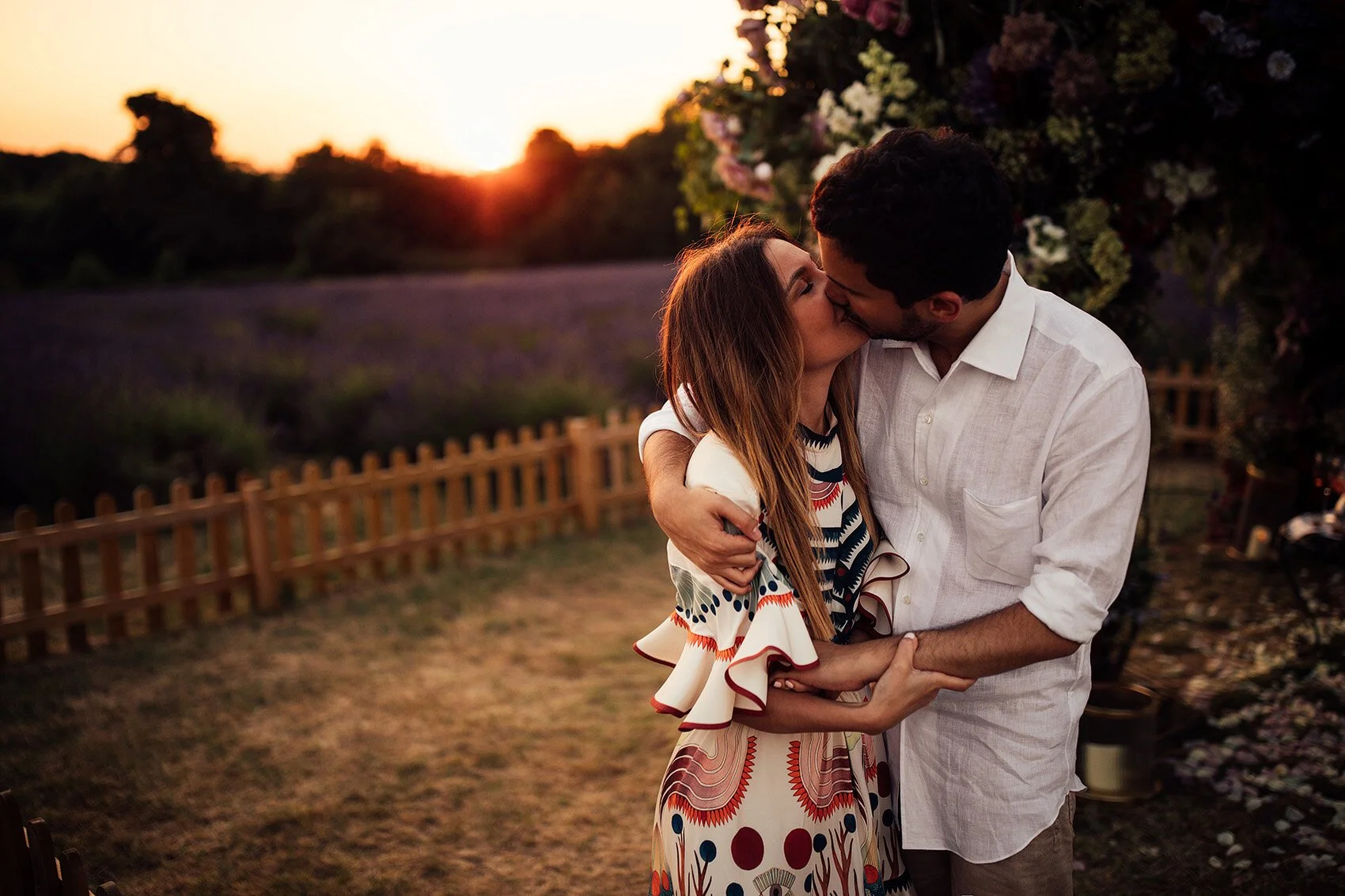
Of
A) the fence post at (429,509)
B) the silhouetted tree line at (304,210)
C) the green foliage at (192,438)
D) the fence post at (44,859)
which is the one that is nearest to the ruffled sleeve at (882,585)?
the fence post at (44,859)

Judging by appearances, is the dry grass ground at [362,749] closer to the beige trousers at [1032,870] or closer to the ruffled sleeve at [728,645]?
the beige trousers at [1032,870]

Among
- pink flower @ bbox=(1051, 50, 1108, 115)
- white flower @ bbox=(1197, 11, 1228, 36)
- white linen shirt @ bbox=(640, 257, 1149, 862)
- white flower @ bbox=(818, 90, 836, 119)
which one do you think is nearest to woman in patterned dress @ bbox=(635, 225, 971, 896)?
white linen shirt @ bbox=(640, 257, 1149, 862)

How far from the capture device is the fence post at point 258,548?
572 centimetres

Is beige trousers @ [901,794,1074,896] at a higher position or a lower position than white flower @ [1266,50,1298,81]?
lower

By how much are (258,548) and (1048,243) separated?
15.8ft

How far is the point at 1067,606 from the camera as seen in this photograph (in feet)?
5.27

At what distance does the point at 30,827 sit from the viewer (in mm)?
2396

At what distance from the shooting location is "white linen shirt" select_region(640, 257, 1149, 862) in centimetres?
161

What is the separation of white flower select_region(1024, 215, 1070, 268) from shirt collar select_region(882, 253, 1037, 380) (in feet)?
4.52

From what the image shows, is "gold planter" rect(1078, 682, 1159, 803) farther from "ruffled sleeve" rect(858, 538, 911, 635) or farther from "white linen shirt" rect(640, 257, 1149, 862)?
"ruffled sleeve" rect(858, 538, 911, 635)

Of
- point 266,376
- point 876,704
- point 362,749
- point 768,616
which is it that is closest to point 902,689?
point 876,704

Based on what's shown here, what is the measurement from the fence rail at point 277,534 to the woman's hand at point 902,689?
7.98 feet

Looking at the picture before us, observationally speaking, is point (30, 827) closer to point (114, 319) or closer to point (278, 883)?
point (278, 883)

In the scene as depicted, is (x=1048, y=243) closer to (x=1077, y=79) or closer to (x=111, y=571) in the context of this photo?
(x=1077, y=79)
